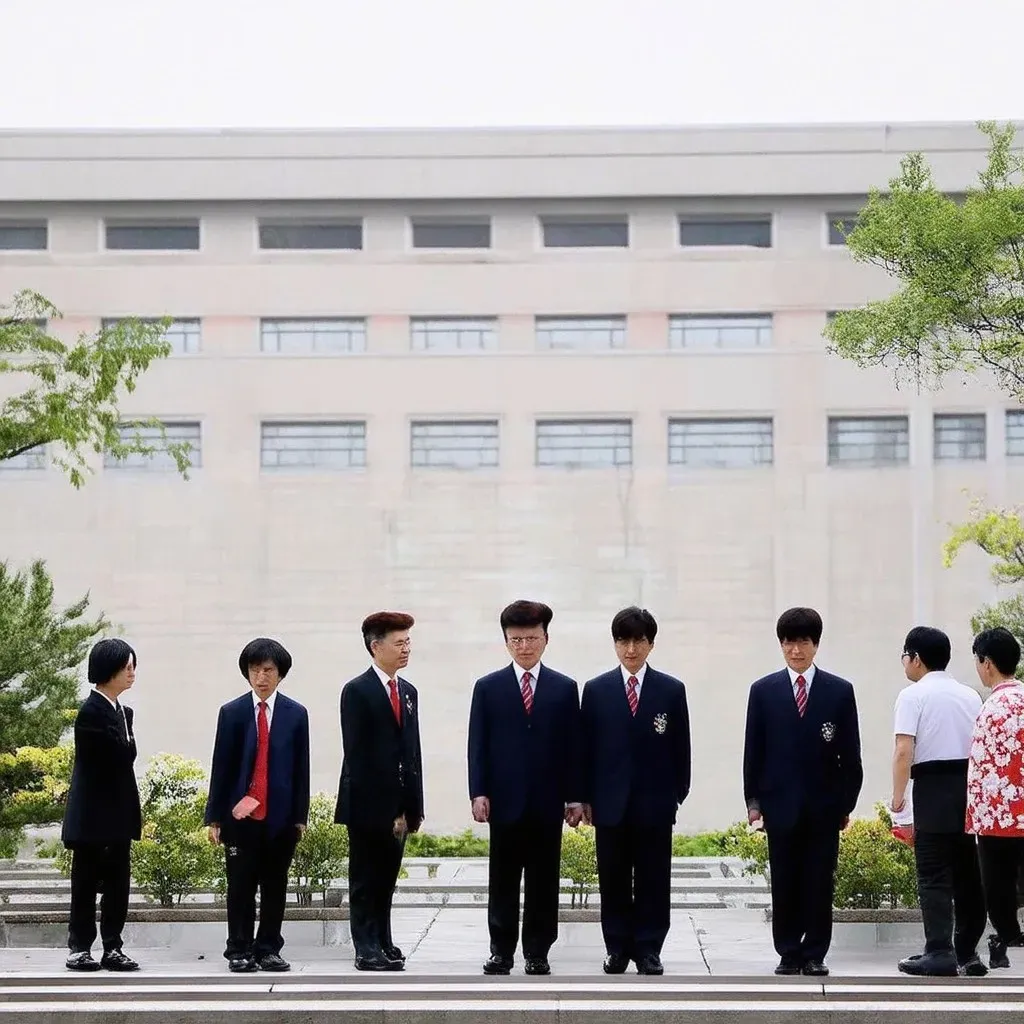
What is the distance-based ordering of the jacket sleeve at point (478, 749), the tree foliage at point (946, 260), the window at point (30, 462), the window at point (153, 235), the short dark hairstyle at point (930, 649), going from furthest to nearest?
1. the window at point (153, 235)
2. the window at point (30, 462)
3. the tree foliage at point (946, 260)
4. the short dark hairstyle at point (930, 649)
5. the jacket sleeve at point (478, 749)

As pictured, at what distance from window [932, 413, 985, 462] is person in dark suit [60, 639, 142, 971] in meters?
19.5

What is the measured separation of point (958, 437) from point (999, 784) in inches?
738

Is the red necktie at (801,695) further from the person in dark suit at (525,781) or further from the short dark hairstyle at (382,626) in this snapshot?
the short dark hairstyle at (382,626)

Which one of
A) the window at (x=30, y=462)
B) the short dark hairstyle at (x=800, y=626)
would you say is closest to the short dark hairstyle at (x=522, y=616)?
the short dark hairstyle at (x=800, y=626)

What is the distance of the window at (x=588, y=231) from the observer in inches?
1045

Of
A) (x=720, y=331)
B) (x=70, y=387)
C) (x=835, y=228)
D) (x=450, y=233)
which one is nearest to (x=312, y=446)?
(x=450, y=233)

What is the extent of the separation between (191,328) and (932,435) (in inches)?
459

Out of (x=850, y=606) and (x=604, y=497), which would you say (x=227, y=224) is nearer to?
(x=604, y=497)

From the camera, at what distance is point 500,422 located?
2583 centimetres

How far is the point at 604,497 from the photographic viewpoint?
84.8 feet

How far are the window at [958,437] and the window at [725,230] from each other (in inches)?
155

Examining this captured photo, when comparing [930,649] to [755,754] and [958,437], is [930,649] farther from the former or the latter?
[958,437]

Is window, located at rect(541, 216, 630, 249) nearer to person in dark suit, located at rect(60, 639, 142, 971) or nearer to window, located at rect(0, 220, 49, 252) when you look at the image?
window, located at rect(0, 220, 49, 252)

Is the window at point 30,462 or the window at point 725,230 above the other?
the window at point 725,230
